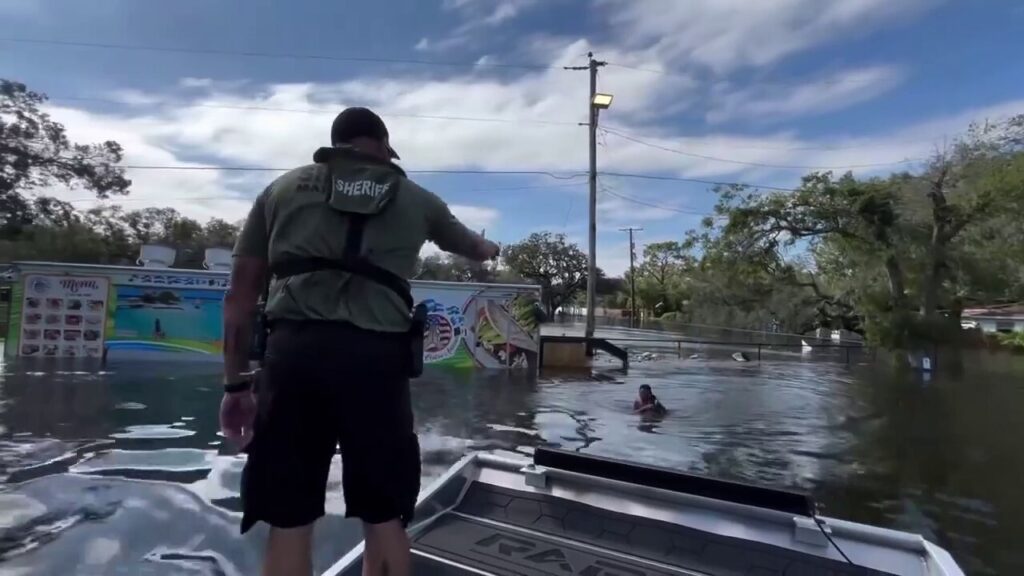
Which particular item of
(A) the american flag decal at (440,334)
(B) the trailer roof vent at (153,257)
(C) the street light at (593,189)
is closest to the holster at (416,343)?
(A) the american flag decal at (440,334)

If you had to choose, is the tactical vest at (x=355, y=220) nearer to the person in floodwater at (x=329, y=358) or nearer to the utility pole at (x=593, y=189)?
the person in floodwater at (x=329, y=358)

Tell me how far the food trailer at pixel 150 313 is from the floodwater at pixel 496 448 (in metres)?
1.27

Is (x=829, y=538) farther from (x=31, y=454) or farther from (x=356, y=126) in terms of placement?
(x=31, y=454)

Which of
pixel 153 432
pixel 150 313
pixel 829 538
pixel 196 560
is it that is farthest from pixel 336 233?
pixel 150 313

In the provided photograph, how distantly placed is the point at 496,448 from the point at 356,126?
615cm

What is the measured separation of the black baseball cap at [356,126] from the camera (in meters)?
2.17

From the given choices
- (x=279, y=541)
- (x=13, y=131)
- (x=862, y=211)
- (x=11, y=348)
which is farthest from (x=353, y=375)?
(x=13, y=131)

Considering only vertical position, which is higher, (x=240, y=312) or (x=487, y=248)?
(x=487, y=248)

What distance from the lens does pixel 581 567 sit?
2594mm

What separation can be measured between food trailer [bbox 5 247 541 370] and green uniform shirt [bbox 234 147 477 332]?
1304cm

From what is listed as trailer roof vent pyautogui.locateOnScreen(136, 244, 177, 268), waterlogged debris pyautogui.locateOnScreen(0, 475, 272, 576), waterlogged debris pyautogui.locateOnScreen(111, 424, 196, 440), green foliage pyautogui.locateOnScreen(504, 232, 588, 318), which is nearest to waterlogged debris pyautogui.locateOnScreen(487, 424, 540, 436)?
waterlogged debris pyautogui.locateOnScreen(111, 424, 196, 440)

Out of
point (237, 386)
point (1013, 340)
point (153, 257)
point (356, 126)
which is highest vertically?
point (153, 257)

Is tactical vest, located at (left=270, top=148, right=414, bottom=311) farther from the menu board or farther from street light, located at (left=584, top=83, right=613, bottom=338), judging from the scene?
street light, located at (left=584, top=83, right=613, bottom=338)

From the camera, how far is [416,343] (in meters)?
2.09
